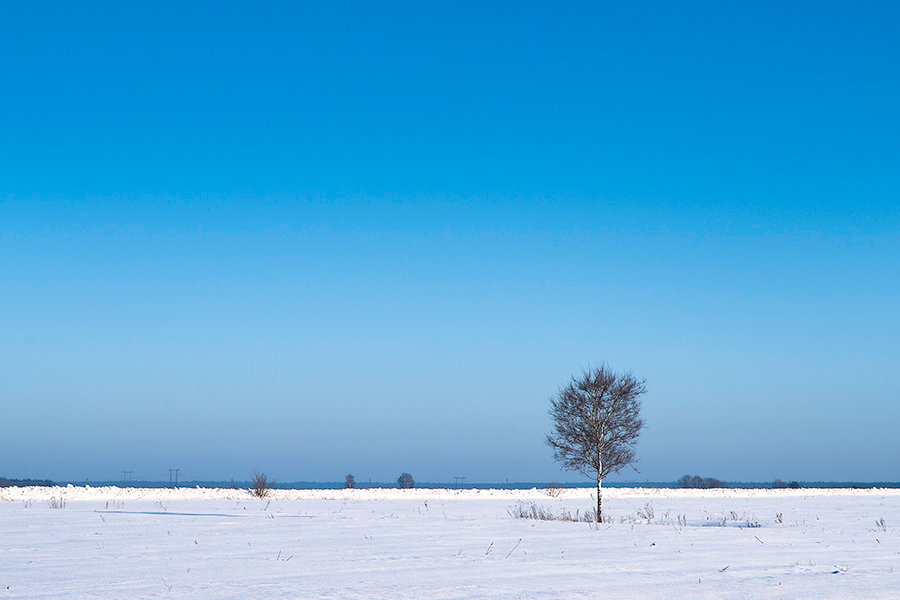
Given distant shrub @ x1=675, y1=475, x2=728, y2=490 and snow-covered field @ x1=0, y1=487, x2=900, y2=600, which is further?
distant shrub @ x1=675, y1=475, x2=728, y2=490

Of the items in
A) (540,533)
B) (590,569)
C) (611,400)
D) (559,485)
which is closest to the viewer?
(590,569)

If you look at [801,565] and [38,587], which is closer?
[38,587]

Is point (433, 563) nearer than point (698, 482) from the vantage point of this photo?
Yes

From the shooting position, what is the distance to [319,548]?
1137 cm

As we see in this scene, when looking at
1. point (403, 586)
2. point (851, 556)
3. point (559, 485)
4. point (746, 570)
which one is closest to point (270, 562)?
point (403, 586)

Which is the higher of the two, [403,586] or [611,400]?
[611,400]

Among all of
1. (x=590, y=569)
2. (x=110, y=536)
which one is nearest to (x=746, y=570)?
(x=590, y=569)

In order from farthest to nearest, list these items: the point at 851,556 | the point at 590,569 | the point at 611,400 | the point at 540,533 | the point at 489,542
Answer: the point at 611,400 → the point at 540,533 → the point at 489,542 → the point at 851,556 → the point at 590,569

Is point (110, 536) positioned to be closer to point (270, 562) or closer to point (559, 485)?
point (270, 562)

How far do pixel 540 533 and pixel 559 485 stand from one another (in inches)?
1510

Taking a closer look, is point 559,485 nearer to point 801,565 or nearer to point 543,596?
point 801,565

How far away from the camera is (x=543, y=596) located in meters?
7.05

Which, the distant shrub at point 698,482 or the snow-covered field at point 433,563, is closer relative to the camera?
the snow-covered field at point 433,563

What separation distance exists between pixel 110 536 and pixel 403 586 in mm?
8499
